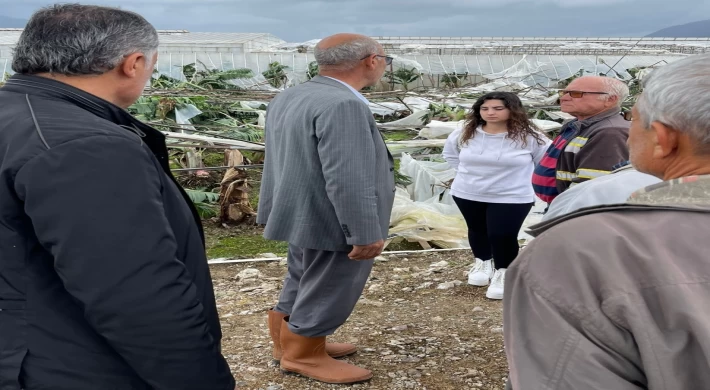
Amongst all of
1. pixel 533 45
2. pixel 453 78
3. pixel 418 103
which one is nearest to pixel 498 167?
pixel 418 103

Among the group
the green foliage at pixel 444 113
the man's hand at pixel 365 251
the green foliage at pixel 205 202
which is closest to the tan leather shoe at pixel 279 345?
the man's hand at pixel 365 251

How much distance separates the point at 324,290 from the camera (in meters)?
3.35

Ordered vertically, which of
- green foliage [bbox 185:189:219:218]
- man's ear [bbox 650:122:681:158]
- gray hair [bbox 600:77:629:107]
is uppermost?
man's ear [bbox 650:122:681:158]

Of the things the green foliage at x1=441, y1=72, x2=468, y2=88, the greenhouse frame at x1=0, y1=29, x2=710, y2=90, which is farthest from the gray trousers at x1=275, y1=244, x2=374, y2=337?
the green foliage at x1=441, y1=72, x2=468, y2=88

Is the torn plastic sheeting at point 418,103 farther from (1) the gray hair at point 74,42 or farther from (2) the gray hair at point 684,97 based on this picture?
(2) the gray hair at point 684,97

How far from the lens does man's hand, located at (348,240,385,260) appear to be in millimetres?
3174

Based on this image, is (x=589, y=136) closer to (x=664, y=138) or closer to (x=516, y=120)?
(x=516, y=120)

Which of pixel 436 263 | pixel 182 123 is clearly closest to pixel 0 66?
pixel 182 123

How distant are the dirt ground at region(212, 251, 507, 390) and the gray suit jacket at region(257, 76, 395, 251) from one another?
0.88 metres

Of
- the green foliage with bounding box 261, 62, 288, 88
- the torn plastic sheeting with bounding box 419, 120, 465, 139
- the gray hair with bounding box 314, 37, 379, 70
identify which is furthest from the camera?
the green foliage with bounding box 261, 62, 288, 88

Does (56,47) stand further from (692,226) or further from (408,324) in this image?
(408,324)

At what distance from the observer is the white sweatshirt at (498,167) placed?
15.6 ft

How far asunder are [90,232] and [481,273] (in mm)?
4010

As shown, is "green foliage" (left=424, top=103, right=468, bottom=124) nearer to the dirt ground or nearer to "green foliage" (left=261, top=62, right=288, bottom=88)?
the dirt ground
